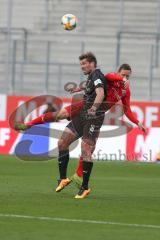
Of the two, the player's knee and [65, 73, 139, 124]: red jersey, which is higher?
[65, 73, 139, 124]: red jersey

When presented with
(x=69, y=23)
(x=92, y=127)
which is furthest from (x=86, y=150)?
(x=69, y=23)

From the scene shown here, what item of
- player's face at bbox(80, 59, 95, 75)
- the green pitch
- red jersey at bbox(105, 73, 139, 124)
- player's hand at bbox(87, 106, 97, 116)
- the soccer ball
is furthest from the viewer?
the soccer ball

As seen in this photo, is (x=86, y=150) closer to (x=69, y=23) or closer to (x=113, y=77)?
(x=113, y=77)

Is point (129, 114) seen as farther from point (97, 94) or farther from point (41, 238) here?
point (41, 238)

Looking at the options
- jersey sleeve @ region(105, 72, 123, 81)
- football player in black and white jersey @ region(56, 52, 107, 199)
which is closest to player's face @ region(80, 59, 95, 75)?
football player in black and white jersey @ region(56, 52, 107, 199)

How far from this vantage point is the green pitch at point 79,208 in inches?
356

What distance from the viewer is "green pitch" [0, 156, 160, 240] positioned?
9055mm

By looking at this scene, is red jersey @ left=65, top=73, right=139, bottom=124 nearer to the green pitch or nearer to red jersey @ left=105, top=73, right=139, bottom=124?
red jersey @ left=105, top=73, right=139, bottom=124

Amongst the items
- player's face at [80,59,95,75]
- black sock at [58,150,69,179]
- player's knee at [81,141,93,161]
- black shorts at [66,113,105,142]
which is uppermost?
player's face at [80,59,95,75]

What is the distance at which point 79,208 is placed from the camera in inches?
437

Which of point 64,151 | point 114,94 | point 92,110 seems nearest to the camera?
point 92,110

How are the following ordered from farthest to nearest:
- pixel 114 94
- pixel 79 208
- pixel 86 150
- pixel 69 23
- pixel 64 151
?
pixel 69 23, pixel 64 151, pixel 114 94, pixel 86 150, pixel 79 208

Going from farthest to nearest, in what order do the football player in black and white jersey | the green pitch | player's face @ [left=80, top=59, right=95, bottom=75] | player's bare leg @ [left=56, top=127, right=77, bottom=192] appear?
player's bare leg @ [left=56, top=127, right=77, bottom=192] → player's face @ [left=80, top=59, right=95, bottom=75] → the football player in black and white jersey → the green pitch

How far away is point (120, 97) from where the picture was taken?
43.0 feet
